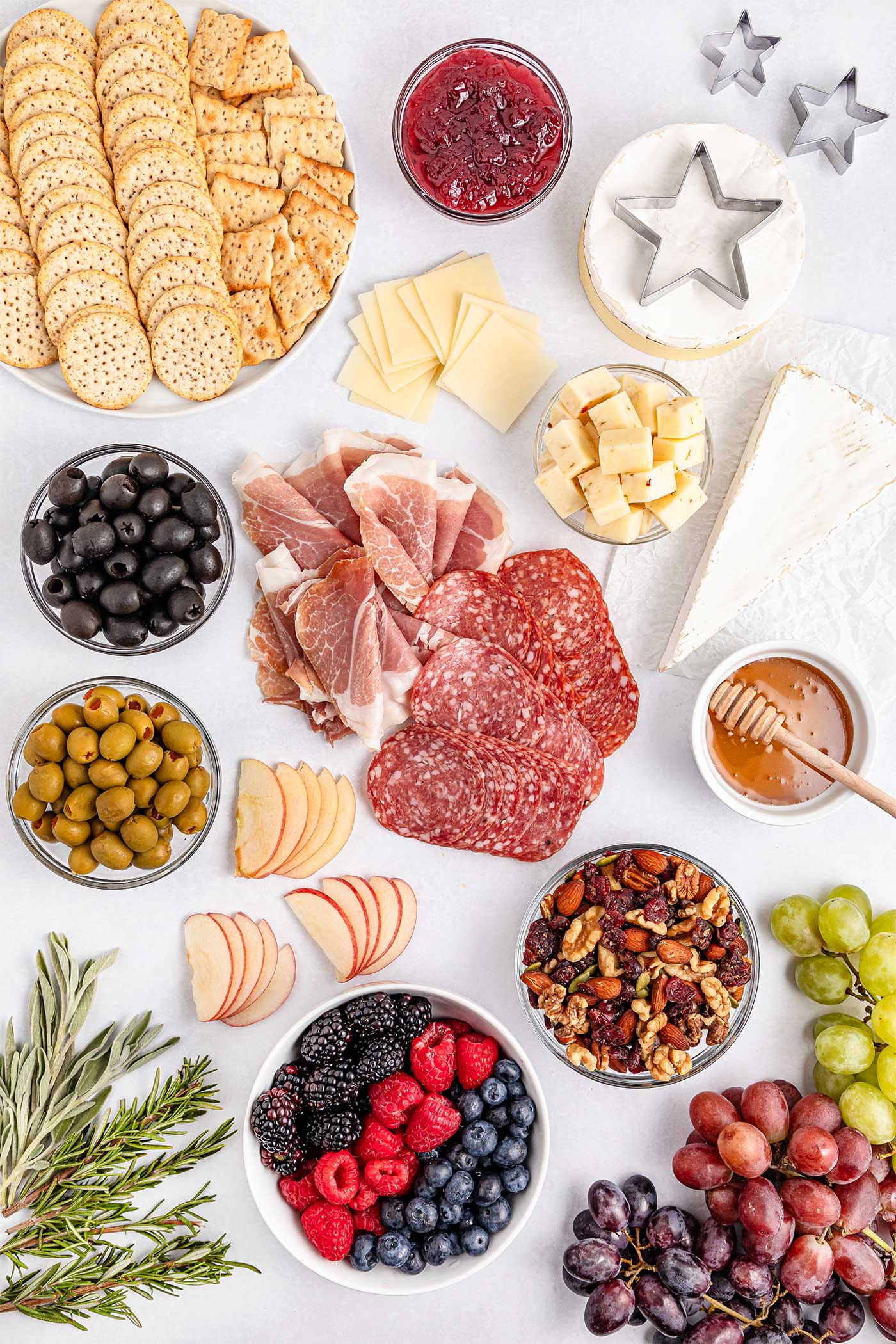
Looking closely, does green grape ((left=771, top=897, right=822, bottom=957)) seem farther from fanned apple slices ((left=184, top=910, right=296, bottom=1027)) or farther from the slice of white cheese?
fanned apple slices ((left=184, top=910, right=296, bottom=1027))

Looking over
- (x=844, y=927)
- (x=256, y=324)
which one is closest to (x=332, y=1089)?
(x=844, y=927)

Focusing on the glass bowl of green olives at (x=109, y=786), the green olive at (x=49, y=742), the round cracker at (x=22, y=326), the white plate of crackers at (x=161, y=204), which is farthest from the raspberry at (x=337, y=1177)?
the round cracker at (x=22, y=326)

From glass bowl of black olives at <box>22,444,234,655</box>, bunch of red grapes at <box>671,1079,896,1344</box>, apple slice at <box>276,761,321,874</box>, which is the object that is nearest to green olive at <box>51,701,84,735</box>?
glass bowl of black olives at <box>22,444,234,655</box>

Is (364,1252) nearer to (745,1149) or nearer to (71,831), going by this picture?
(745,1149)

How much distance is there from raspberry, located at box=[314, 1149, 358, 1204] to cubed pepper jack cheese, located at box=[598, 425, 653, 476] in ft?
3.79

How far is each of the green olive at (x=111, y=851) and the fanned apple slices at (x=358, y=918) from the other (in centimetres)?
33

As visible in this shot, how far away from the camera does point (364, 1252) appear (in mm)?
1473

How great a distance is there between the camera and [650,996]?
1514 millimetres

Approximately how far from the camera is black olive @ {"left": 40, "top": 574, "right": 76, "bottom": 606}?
4.51 ft

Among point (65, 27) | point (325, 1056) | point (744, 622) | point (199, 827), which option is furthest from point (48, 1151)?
point (65, 27)

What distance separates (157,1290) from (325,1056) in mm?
555

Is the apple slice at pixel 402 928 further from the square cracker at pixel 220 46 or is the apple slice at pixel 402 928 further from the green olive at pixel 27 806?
the square cracker at pixel 220 46

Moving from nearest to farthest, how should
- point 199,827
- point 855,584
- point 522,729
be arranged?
1. point 199,827
2. point 522,729
3. point 855,584

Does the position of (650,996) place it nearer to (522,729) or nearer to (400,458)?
(522,729)
